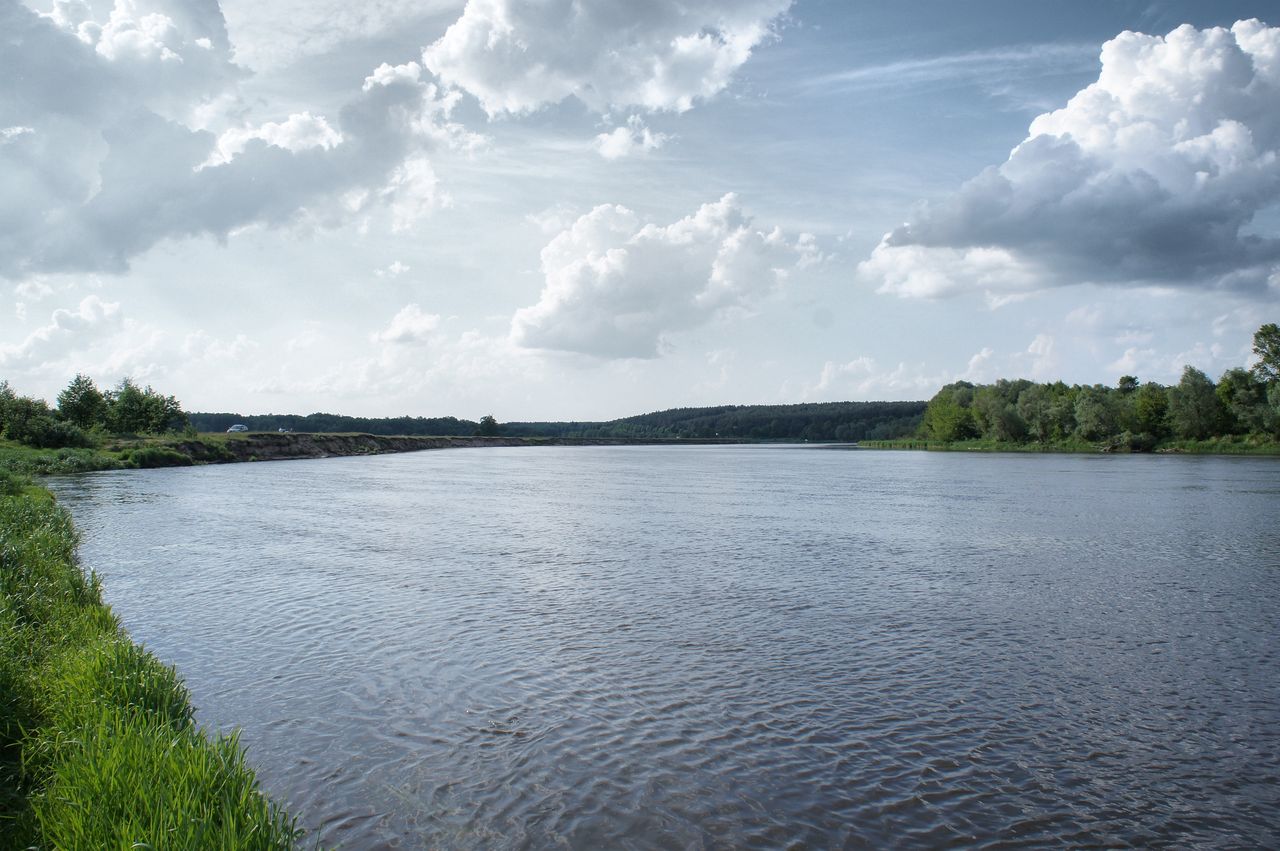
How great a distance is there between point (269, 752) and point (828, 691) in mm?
8434

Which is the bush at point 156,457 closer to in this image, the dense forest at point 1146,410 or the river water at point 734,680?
the river water at point 734,680

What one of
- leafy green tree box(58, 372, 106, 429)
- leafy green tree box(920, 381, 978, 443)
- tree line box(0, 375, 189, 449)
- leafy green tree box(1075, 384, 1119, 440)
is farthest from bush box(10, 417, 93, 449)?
leafy green tree box(920, 381, 978, 443)

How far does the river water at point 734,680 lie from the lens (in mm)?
9242

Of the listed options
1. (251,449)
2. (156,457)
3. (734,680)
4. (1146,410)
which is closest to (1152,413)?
(1146,410)

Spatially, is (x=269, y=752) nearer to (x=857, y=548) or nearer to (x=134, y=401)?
(x=857, y=548)

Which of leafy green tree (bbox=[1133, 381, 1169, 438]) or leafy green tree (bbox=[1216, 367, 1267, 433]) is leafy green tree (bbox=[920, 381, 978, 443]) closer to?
leafy green tree (bbox=[1133, 381, 1169, 438])

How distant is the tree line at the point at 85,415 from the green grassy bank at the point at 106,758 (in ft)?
288

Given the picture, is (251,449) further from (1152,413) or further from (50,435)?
(1152,413)

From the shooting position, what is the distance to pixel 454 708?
12.5 meters

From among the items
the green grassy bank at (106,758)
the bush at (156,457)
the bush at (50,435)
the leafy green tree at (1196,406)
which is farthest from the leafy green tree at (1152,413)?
the green grassy bank at (106,758)

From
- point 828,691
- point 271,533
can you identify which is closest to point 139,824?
point 828,691

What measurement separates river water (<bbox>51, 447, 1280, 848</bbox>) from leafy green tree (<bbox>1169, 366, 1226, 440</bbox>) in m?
111

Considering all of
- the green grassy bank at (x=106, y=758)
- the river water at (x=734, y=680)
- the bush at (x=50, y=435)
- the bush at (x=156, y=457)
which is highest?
A: the bush at (x=50, y=435)

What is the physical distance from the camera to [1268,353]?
4638 inches
